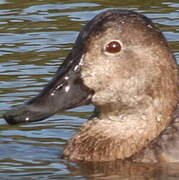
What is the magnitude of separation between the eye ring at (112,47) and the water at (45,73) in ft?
3.42

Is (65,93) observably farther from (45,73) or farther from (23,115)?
(45,73)

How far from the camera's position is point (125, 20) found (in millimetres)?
12039

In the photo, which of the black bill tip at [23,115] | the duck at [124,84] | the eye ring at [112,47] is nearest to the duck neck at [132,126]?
the duck at [124,84]

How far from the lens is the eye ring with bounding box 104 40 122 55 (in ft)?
39.2

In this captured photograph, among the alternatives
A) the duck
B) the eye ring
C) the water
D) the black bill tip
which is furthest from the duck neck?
the black bill tip

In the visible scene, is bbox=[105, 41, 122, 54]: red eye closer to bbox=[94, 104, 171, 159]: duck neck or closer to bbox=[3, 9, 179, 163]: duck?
bbox=[3, 9, 179, 163]: duck

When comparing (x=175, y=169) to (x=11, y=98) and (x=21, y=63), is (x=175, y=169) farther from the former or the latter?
(x=21, y=63)

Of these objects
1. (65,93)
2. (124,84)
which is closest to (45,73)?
(65,93)

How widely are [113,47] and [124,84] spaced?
36 cm

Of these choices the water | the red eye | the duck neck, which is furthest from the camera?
the duck neck

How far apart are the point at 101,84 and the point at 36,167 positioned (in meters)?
0.97

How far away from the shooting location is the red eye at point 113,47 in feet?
39.2

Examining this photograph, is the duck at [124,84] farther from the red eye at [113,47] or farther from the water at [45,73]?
the water at [45,73]

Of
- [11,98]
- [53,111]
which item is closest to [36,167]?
[53,111]
